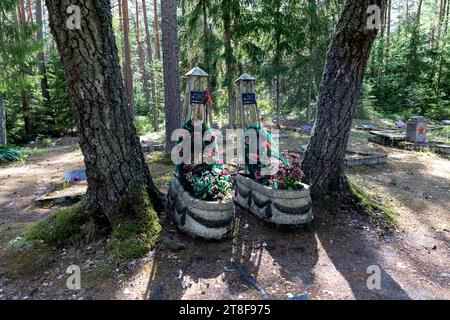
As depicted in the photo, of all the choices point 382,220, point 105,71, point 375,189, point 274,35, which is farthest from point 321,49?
point 105,71

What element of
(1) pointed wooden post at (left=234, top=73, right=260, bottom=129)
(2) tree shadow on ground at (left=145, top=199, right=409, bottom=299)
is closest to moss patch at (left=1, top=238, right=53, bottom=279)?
(2) tree shadow on ground at (left=145, top=199, right=409, bottom=299)

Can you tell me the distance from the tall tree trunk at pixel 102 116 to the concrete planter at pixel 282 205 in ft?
4.65

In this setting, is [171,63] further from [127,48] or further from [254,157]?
[127,48]

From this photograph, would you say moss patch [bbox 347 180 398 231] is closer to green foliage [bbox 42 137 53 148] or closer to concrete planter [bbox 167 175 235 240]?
concrete planter [bbox 167 175 235 240]

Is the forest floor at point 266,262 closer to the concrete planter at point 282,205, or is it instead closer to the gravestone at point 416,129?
the concrete planter at point 282,205

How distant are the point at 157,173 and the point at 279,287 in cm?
456

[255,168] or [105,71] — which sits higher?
[105,71]

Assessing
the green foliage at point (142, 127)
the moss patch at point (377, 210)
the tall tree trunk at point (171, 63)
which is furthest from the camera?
the green foliage at point (142, 127)

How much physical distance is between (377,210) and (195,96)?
317cm

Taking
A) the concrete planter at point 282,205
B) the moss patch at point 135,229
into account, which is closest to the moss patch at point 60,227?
the moss patch at point 135,229

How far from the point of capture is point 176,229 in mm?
4082

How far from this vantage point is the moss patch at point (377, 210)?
4.69 meters

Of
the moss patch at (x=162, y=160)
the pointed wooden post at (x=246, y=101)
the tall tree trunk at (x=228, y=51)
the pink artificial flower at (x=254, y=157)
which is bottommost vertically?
the moss patch at (x=162, y=160)
